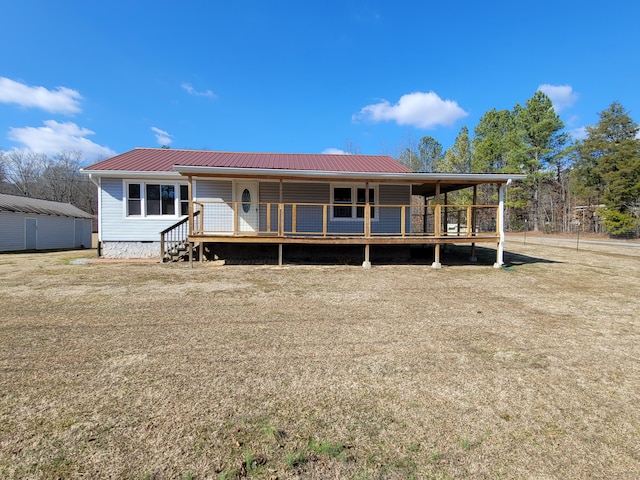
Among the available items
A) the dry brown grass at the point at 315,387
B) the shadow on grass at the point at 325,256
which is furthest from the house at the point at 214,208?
the dry brown grass at the point at 315,387

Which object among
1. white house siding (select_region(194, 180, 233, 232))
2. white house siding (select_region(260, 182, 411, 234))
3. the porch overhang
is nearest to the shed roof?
white house siding (select_region(194, 180, 233, 232))

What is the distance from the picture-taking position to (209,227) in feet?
38.6

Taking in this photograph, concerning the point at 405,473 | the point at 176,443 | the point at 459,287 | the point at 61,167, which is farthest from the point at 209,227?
the point at 61,167

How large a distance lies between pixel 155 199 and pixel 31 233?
476 inches

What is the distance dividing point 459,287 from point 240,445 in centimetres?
668

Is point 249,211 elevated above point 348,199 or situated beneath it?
situated beneath

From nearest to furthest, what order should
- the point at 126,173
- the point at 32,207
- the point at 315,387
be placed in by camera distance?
the point at 315,387, the point at 126,173, the point at 32,207

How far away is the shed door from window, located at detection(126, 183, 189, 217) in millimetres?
11227

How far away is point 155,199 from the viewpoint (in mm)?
12203

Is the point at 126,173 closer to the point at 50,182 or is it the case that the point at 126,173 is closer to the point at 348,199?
the point at 348,199

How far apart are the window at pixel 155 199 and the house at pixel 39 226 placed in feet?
34.5

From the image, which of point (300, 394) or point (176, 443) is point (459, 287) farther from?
point (176, 443)

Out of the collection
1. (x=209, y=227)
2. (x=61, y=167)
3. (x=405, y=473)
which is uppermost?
(x=61, y=167)

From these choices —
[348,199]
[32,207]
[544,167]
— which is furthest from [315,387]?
[544,167]
